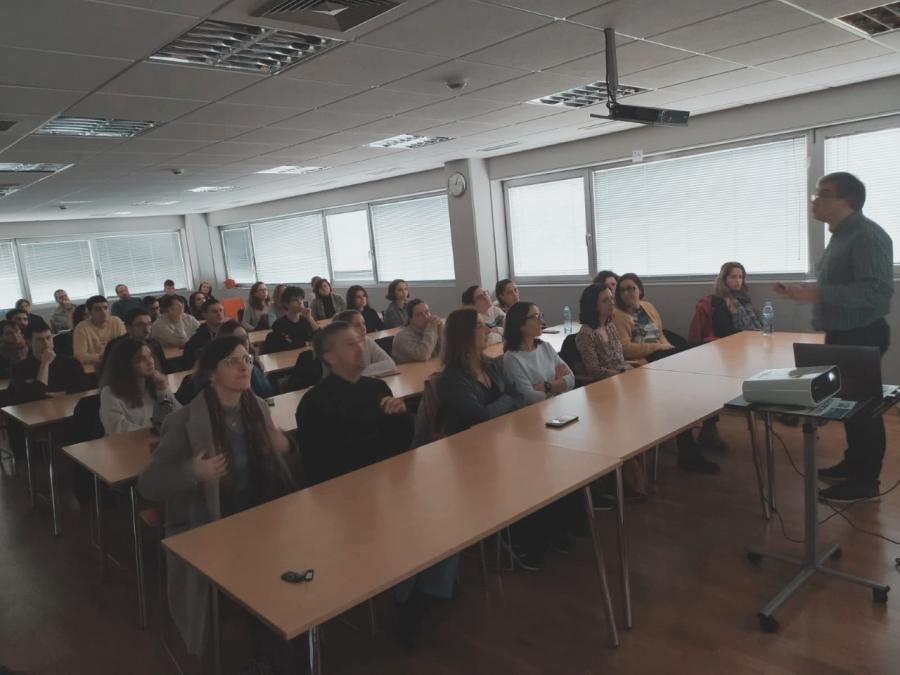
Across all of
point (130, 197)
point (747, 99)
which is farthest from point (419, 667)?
point (130, 197)

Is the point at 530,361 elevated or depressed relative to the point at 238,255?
depressed

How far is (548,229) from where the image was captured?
8234 mm

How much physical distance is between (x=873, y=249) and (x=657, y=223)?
3984 millimetres

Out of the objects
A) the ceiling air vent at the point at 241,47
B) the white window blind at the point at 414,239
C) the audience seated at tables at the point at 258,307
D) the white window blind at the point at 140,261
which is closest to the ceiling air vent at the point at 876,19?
the ceiling air vent at the point at 241,47

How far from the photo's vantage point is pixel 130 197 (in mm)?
9219

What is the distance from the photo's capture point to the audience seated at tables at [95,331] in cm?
576

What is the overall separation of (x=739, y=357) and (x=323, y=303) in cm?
519

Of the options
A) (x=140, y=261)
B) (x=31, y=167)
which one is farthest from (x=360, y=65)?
(x=140, y=261)

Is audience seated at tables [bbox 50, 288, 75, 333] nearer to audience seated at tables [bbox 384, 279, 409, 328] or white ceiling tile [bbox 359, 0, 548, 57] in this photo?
audience seated at tables [bbox 384, 279, 409, 328]

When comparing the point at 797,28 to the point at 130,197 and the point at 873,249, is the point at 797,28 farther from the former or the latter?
the point at 130,197

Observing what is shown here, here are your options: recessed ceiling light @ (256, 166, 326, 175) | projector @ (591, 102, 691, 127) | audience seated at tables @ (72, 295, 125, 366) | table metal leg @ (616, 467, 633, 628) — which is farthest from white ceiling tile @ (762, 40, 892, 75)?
audience seated at tables @ (72, 295, 125, 366)

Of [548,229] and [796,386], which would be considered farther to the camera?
[548,229]

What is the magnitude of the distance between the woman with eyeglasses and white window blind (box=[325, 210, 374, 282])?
23.7 feet

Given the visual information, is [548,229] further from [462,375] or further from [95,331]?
[462,375]
